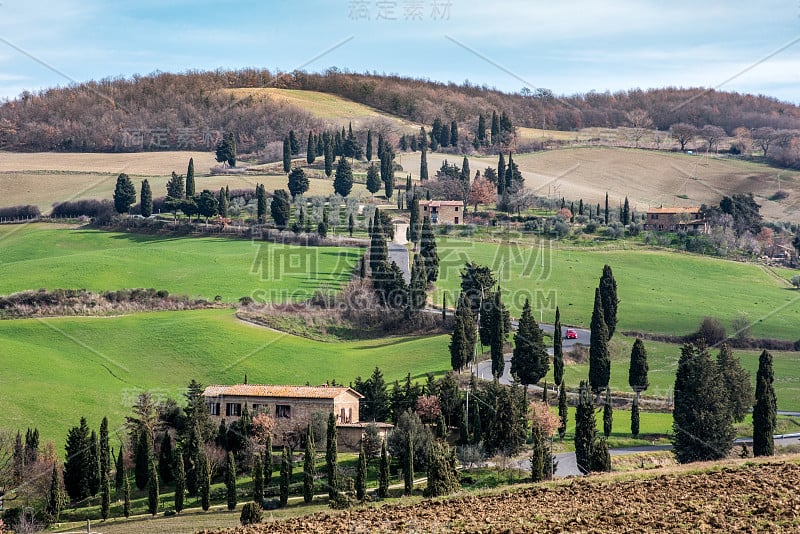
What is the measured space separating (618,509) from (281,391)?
1305 inches

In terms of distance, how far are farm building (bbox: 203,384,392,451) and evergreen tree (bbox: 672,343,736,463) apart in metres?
16.2

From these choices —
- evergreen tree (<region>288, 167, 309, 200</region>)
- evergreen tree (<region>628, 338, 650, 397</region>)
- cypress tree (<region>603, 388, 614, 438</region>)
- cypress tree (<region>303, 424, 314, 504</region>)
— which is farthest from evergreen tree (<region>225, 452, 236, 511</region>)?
evergreen tree (<region>288, 167, 309, 200</region>)

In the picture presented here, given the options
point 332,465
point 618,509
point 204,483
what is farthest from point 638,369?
point 618,509

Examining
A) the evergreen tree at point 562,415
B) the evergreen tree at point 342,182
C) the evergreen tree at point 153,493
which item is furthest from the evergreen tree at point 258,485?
the evergreen tree at point 342,182

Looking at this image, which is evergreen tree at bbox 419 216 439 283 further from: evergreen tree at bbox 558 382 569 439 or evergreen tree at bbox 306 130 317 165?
evergreen tree at bbox 306 130 317 165

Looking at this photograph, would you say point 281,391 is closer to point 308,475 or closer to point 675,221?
point 308,475

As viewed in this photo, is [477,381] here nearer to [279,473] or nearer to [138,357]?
[279,473]

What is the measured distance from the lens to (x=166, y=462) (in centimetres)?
5931

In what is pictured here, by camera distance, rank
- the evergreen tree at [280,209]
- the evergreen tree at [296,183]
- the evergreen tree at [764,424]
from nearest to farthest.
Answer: the evergreen tree at [764,424], the evergreen tree at [280,209], the evergreen tree at [296,183]

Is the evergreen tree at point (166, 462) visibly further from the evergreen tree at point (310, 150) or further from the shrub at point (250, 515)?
the evergreen tree at point (310, 150)

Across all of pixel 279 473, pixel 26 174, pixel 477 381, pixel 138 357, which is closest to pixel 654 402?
pixel 477 381

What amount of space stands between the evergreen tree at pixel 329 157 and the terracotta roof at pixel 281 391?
257 ft

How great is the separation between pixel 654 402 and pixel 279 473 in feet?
91.2

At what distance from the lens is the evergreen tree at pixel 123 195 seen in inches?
4751
